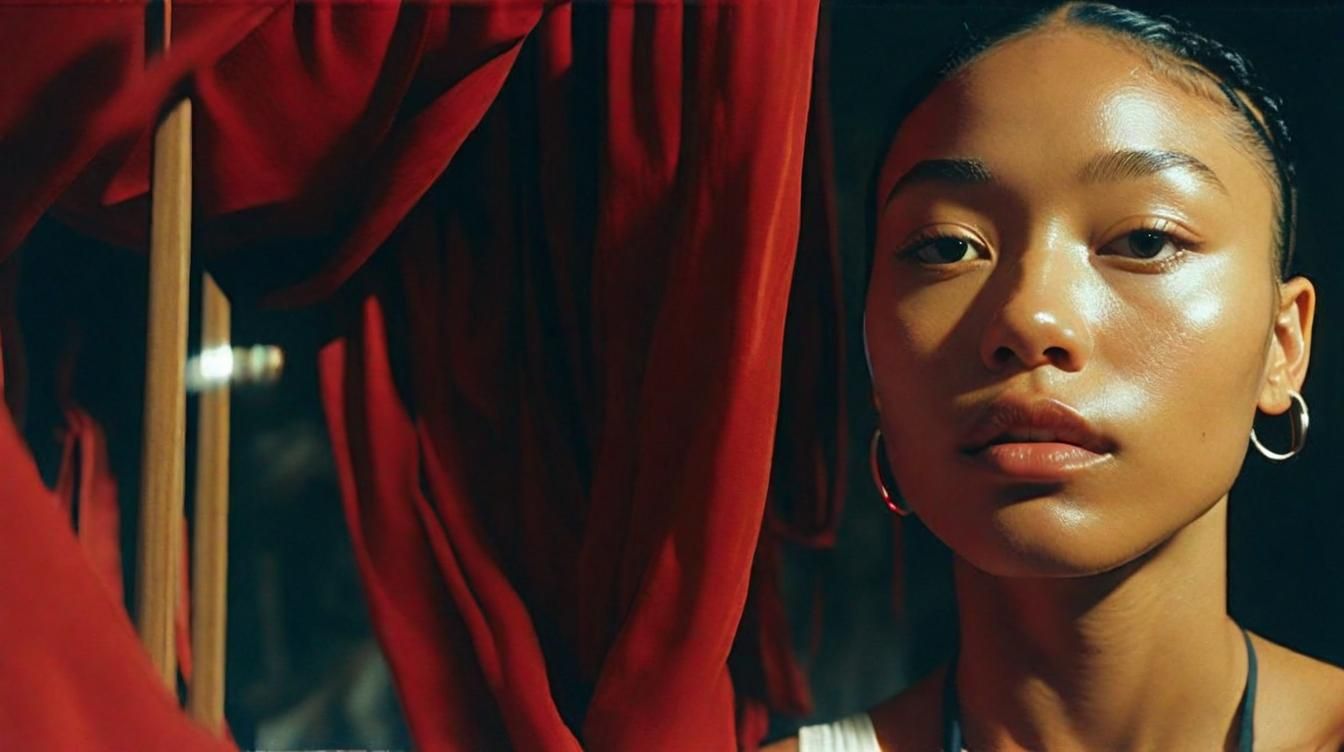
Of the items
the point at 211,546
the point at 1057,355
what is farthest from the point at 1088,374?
the point at 211,546

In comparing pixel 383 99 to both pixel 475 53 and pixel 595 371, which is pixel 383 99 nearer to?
pixel 475 53

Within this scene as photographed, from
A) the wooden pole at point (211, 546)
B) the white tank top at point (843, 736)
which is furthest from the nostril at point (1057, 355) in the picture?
the wooden pole at point (211, 546)

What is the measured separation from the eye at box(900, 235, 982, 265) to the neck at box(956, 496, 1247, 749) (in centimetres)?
25

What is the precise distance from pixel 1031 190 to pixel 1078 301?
3.6 inches

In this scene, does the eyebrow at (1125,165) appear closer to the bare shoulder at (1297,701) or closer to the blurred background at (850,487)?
the blurred background at (850,487)

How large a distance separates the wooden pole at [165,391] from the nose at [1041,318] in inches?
25.3

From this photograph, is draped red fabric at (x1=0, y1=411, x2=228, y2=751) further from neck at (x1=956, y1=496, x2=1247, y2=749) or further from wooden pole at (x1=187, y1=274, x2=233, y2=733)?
neck at (x1=956, y1=496, x2=1247, y2=749)

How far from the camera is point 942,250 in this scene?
121 cm

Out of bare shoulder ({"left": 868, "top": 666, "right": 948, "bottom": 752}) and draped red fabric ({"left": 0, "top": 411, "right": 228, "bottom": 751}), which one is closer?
draped red fabric ({"left": 0, "top": 411, "right": 228, "bottom": 751})

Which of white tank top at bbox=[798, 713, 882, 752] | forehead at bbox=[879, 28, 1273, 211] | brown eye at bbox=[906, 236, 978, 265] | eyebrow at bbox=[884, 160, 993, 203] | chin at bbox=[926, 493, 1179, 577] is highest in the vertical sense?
forehead at bbox=[879, 28, 1273, 211]

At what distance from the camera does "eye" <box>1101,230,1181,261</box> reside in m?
1.17

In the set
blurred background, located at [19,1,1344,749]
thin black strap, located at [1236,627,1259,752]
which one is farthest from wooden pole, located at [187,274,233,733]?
thin black strap, located at [1236,627,1259,752]

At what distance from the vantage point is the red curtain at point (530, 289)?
47.2 inches

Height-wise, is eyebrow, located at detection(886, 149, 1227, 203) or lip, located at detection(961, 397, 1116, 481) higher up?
eyebrow, located at detection(886, 149, 1227, 203)
